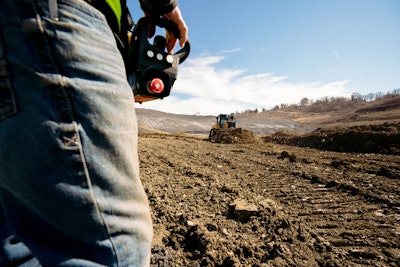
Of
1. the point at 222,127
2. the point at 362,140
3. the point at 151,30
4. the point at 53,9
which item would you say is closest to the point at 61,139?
the point at 53,9

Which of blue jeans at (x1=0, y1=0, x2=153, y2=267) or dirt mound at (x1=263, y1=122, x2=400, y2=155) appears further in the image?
dirt mound at (x1=263, y1=122, x2=400, y2=155)

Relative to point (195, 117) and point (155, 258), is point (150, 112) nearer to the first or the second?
point (195, 117)

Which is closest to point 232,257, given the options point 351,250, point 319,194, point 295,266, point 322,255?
point 295,266

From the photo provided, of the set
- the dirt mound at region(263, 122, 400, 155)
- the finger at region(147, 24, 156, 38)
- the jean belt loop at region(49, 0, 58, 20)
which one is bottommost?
the dirt mound at region(263, 122, 400, 155)

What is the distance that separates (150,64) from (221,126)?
15.8 metres

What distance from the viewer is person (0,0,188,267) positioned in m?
0.59

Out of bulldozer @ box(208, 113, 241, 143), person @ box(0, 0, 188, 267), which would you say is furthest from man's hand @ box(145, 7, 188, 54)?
bulldozer @ box(208, 113, 241, 143)

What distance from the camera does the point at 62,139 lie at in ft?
1.96

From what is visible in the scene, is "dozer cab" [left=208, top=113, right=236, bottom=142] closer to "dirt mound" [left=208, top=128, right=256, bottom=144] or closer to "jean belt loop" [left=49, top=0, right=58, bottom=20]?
"dirt mound" [left=208, top=128, right=256, bottom=144]

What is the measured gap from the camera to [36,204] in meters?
0.61

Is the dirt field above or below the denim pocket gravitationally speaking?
below

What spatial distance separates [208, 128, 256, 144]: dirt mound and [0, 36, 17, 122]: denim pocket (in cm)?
1346

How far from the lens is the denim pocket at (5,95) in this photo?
596 millimetres

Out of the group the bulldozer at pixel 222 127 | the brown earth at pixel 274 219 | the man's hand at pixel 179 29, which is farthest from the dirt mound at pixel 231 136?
the man's hand at pixel 179 29
